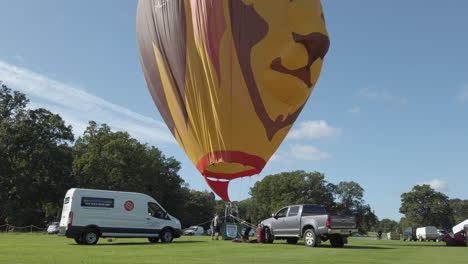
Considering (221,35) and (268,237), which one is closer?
(221,35)

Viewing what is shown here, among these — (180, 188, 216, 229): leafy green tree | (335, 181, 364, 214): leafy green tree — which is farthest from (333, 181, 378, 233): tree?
(180, 188, 216, 229): leafy green tree

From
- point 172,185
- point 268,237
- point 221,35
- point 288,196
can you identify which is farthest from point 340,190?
point 221,35

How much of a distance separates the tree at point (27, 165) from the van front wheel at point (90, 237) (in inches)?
1359

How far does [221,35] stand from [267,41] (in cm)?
153

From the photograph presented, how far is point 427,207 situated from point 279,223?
93223mm

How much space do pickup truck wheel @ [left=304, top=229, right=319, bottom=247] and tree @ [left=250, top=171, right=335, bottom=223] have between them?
7043cm

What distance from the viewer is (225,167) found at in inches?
583

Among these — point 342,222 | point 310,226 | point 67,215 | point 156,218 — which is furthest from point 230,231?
point 67,215

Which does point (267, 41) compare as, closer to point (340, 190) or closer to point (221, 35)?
point (221, 35)

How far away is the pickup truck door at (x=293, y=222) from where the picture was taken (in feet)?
57.8

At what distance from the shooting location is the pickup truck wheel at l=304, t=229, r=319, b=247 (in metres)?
16.5

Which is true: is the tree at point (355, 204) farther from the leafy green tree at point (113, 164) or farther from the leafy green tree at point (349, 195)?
the leafy green tree at point (113, 164)

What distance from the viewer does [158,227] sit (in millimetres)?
19391

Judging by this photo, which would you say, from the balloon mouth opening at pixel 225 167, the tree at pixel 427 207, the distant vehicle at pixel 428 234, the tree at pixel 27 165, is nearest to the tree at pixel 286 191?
the tree at pixel 427 207
